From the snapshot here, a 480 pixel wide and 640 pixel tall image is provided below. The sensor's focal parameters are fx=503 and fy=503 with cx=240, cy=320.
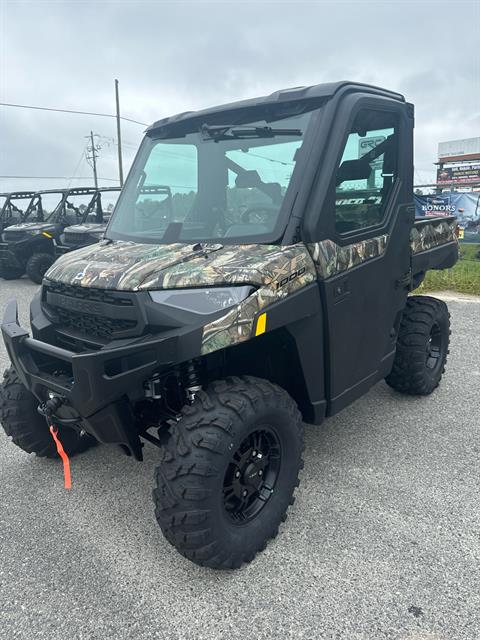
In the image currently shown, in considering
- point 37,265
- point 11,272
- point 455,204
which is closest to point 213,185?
point 37,265

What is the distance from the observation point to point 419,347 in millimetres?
4008

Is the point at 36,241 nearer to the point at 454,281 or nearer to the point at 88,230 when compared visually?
the point at 88,230

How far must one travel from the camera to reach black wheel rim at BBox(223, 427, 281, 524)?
2523 mm

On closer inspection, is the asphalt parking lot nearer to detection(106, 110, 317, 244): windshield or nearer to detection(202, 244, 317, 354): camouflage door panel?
detection(202, 244, 317, 354): camouflage door panel

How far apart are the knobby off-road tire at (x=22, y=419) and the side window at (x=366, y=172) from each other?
2.18m

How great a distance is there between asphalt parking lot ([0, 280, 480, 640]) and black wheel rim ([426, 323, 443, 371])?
817 millimetres

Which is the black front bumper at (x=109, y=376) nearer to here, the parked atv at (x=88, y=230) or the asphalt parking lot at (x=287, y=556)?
the asphalt parking lot at (x=287, y=556)

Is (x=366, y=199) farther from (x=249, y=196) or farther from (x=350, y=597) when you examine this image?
(x=350, y=597)

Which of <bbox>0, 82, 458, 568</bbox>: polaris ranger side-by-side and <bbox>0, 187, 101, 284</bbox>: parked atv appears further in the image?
<bbox>0, 187, 101, 284</bbox>: parked atv

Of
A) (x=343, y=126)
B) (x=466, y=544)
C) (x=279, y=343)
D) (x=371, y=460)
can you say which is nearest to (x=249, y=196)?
(x=343, y=126)

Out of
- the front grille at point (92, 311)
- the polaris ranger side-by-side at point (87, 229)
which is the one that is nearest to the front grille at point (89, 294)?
the front grille at point (92, 311)

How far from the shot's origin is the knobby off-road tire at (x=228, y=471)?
2266mm

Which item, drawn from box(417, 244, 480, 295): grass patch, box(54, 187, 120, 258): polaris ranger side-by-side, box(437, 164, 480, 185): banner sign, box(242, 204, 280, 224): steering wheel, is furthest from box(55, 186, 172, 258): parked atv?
box(437, 164, 480, 185): banner sign

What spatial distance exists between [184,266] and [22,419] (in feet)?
5.20
